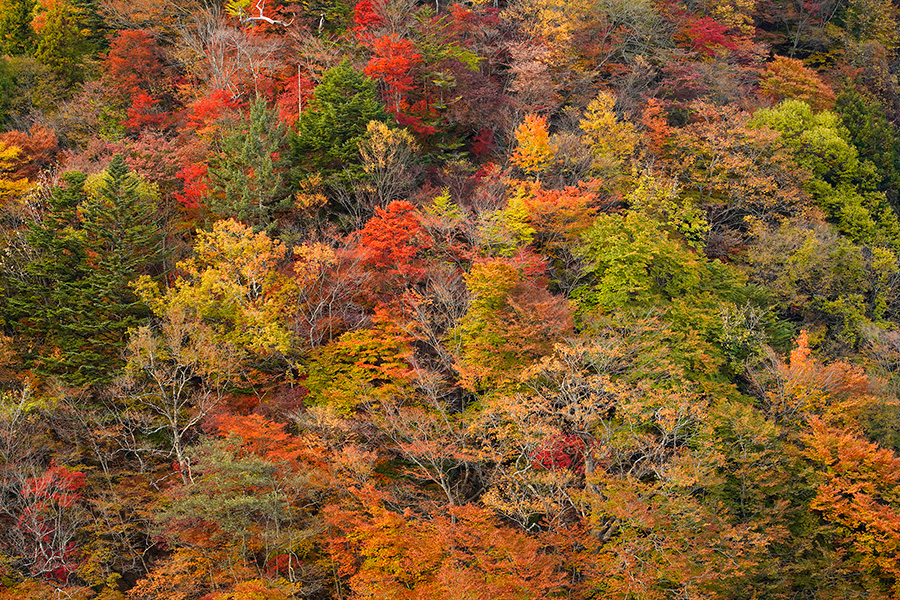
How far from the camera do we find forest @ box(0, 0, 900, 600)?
2384cm

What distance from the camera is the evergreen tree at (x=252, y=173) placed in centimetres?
3250

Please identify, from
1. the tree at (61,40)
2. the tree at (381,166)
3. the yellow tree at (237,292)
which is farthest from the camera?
the tree at (61,40)

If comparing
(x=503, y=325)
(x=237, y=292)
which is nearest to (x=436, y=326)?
(x=503, y=325)

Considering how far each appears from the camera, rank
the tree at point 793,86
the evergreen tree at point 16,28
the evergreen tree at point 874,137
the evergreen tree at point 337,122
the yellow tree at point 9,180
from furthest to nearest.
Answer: the evergreen tree at point 16,28, the tree at point 793,86, the evergreen tree at point 874,137, the evergreen tree at point 337,122, the yellow tree at point 9,180

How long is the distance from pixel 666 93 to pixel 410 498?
94.4ft

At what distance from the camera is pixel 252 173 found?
3388 centimetres

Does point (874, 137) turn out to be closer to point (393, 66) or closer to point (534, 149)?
point (534, 149)

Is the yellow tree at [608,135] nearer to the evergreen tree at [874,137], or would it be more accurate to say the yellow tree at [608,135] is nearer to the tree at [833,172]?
the tree at [833,172]

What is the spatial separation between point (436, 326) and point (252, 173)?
1196cm

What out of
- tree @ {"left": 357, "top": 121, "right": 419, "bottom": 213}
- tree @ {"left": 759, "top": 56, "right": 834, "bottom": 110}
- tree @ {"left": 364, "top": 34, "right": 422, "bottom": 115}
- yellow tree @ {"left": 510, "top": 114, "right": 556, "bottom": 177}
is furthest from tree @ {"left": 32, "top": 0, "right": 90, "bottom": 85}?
tree @ {"left": 759, "top": 56, "right": 834, "bottom": 110}

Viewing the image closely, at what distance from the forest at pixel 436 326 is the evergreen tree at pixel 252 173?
0.19 metres

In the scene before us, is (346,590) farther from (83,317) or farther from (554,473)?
(83,317)

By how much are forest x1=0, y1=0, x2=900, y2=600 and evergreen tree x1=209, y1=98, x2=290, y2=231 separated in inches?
7.3

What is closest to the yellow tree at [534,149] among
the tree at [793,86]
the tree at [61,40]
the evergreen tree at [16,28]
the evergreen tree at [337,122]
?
the evergreen tree at [337,122]
